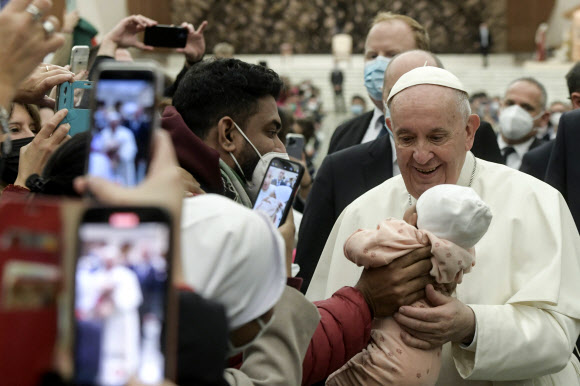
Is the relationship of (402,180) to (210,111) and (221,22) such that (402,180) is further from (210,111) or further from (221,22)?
(221,22)

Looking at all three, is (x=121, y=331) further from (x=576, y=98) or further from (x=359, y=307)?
(x=576, y=98)

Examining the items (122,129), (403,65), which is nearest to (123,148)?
(122,129)

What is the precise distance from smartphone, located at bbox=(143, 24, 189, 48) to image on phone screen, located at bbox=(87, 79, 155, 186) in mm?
3105

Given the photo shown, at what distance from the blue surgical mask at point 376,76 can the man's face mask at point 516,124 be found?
2307 mm

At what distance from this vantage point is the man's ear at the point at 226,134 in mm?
2704

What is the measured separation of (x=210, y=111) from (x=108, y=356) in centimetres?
171

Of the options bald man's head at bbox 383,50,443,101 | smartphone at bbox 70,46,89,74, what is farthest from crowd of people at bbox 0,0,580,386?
bald man's head at bbox 383,50,443,101

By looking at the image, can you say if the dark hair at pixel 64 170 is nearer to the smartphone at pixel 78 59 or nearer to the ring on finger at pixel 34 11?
the ring on finger at pixel 34 11

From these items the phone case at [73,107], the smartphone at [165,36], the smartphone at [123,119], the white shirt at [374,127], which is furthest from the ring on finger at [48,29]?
the white shirt at [374,127]

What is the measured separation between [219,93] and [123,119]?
1.43m

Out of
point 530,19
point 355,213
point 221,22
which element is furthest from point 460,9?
point 355,213

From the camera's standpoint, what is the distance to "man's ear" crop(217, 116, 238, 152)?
106 inches

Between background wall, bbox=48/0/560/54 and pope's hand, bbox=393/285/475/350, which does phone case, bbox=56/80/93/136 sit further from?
background wall, bbox=48/0/560/54

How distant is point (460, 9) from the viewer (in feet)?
114
